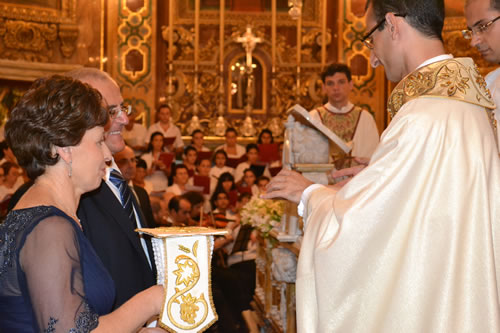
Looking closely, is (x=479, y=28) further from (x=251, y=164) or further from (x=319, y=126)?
(x=251, y=164)

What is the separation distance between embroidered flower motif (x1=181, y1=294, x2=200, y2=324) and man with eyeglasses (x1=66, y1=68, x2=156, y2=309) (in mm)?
515

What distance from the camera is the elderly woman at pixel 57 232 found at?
6.31 ft

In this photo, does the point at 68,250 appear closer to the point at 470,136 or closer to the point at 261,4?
the point at 470,136

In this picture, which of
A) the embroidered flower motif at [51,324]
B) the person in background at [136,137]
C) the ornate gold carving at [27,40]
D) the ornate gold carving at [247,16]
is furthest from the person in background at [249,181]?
the embroidered flower motif at [51,324]

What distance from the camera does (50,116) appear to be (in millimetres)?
2121

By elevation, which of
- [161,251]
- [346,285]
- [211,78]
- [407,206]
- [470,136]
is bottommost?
[346,285]

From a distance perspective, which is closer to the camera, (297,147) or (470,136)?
(470,136)

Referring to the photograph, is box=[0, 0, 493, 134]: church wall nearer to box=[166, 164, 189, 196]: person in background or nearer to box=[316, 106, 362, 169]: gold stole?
box=[166, 164, 189, 196]: person in background

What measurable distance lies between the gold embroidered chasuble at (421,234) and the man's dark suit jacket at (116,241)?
77 centimetres

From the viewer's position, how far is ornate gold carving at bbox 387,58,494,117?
8.11 feet

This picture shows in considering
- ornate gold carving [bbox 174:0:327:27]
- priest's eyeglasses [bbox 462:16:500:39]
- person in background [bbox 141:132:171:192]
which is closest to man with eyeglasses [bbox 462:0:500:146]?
priest's eyeglasses [bbox 462:16:500:39]

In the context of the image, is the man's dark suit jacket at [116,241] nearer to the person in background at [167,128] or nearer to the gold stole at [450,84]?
the gold stole at [450,84]

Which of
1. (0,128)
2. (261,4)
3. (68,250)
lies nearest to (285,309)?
(68,250)

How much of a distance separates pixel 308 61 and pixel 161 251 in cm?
1020
